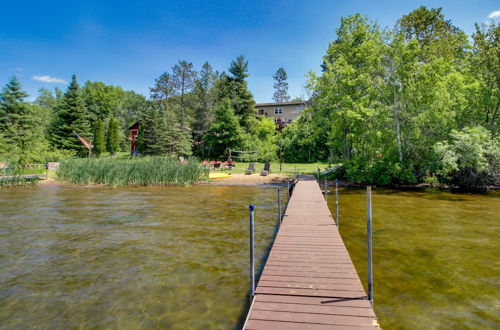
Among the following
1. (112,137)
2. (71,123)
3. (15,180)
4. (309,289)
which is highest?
(71,123)

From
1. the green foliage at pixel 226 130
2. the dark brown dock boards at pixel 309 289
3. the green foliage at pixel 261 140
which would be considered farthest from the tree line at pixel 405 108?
the dark brown dock boards at pixel 309 289

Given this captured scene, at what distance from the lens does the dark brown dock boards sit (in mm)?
4000

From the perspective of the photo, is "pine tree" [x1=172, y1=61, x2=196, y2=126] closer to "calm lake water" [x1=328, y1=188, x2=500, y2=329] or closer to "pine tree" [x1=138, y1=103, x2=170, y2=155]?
"pine tree" [x1=138, y1=103, x2=170, y2=155]

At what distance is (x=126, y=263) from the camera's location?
25.7ft

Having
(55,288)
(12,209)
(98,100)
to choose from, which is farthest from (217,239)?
(98,100)

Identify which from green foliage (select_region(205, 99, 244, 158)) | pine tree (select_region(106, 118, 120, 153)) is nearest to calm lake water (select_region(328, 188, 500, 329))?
green foliage (select_region(205, 99, 244, 158))

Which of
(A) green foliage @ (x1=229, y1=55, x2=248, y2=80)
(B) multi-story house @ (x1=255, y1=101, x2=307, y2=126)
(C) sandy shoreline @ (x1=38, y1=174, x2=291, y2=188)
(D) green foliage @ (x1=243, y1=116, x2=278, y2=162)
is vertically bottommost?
(C) sandy shoreline @ (x1=38, y1=174, x2=291, y2=188)

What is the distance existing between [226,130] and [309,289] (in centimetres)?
3579

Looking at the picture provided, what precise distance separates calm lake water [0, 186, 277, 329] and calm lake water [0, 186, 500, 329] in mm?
34

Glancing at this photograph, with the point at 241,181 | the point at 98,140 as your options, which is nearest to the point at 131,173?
the point at 241,181

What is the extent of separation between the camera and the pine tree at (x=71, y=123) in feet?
140

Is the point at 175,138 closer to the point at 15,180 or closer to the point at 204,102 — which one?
the point at 204,102

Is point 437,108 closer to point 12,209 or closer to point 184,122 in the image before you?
point 12,209

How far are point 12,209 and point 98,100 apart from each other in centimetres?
6232
